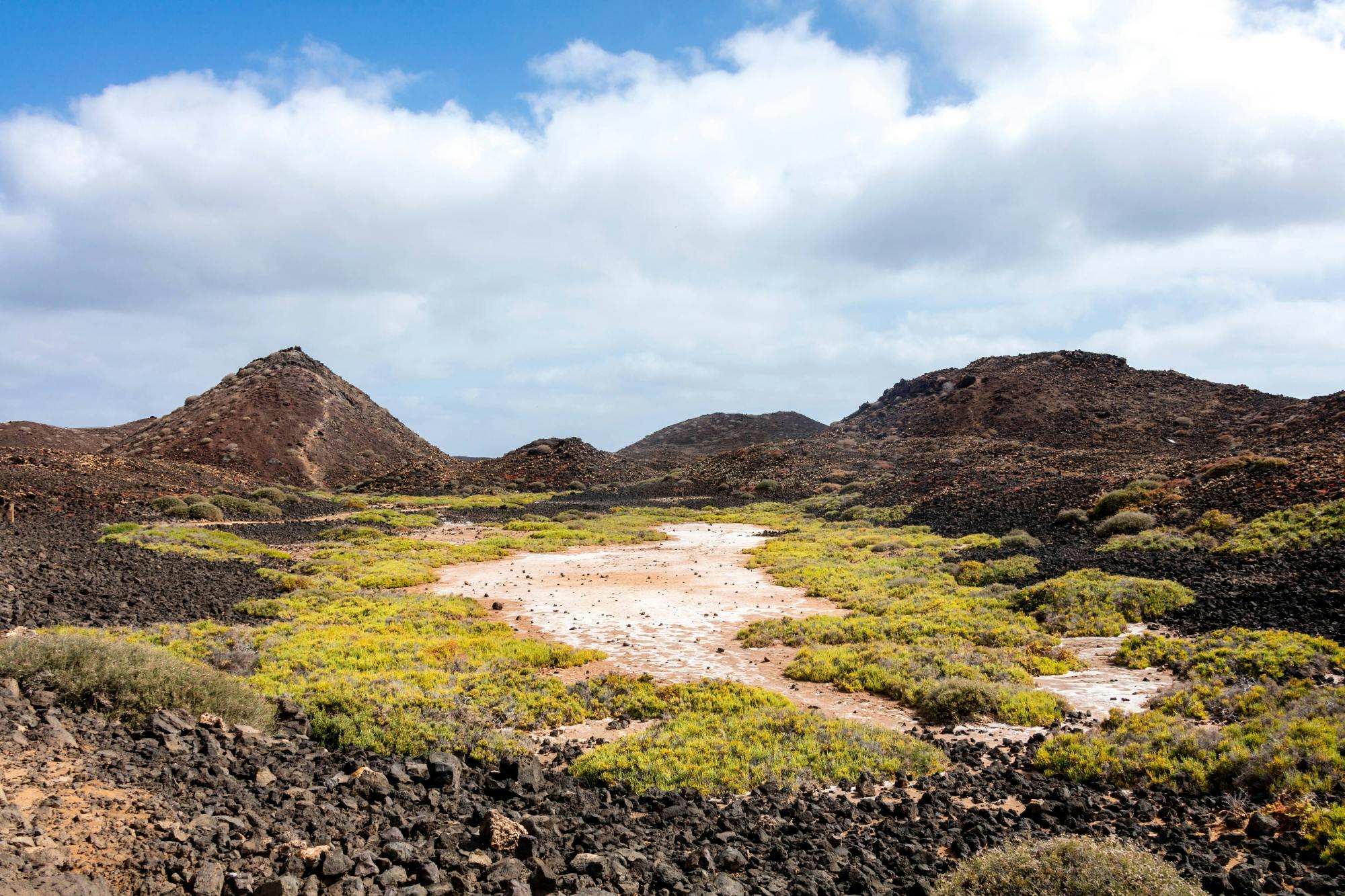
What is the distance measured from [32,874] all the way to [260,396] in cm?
7261

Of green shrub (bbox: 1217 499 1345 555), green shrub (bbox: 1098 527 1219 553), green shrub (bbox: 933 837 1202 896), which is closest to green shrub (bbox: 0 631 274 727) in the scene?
green shrub (bbox: 933 837 1202 896)

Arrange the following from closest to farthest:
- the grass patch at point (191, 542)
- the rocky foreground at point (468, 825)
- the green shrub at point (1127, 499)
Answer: the rocky foreground at point (468, 825) → the grass patch at point (191, 542) → the green shrub at point (1127, 499)

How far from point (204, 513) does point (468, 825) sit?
104 ft

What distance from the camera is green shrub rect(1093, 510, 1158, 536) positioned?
74.3ft

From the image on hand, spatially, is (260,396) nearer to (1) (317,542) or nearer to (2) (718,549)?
(1) (317,542)

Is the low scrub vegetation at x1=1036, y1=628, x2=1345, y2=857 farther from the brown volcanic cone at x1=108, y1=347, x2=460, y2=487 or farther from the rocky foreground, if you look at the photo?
the brown volcanic cone at x1=108, y1=347, x2=460, y2=487

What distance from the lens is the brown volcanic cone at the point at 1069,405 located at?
56.0 metres

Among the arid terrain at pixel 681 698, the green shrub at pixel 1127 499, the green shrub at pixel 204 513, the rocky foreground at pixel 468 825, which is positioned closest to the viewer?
the rocky foreground at pixel 468 825

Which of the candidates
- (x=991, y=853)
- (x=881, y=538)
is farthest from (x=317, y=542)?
Answer: (x=991, y=853)

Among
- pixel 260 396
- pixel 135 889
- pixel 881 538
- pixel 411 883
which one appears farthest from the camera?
pixel 260 396

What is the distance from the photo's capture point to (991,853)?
19.2ft

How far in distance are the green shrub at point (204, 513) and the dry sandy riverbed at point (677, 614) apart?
15053mm

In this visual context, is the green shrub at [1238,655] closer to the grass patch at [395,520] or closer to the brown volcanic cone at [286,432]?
the grass patch at [395,520]

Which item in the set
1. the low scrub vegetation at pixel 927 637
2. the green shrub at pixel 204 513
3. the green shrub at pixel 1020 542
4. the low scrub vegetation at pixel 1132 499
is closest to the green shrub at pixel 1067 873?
the low scrub vegetation at pixel 927 637
